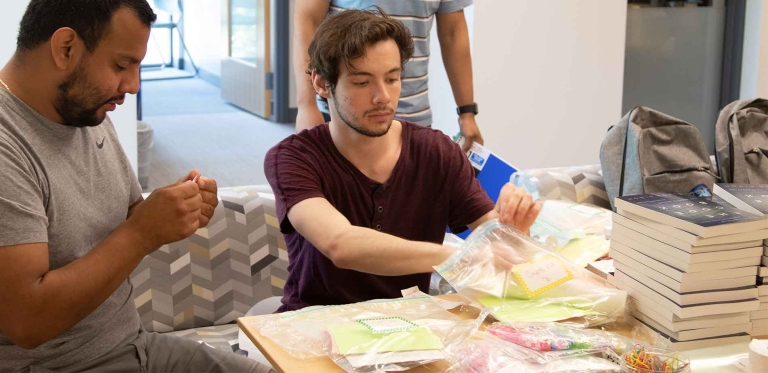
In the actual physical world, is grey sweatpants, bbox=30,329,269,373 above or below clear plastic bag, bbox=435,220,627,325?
below

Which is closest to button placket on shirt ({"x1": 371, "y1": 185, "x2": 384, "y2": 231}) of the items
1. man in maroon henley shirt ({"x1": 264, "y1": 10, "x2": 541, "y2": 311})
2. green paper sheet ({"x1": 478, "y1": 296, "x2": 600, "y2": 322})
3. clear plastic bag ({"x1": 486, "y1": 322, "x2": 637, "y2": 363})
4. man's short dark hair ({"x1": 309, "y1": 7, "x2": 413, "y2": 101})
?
man in maroon henley shirt ({"x1": 264, "y1": 10, "x2": 541, "y2": 311})

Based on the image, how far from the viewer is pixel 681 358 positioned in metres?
1.35

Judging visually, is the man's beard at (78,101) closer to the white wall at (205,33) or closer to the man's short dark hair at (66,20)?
the man's short dark hair at (66,20)

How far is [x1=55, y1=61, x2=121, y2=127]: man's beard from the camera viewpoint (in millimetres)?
1458

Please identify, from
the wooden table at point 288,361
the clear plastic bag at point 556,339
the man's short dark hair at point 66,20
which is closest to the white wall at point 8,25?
the man's short dark hair at point 66,20

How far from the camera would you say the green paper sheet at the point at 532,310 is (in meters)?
1.54

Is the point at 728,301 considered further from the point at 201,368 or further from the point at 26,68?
the point at 26,68

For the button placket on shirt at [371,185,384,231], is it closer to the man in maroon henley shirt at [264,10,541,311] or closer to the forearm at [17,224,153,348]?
the man in maroon henley shirt at [264,10,541,311]

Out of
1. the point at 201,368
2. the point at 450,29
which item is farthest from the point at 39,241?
the point at 450,29

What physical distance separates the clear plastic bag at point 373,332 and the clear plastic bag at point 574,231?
0.36 metres

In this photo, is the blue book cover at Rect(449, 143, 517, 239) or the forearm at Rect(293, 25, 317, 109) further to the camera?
the blue book cover at Rect(449, 143, 517, 239)

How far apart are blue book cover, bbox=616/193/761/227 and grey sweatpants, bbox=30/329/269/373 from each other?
2.70 ft

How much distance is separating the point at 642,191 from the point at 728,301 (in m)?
1.22

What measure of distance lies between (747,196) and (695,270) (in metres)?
0.24
